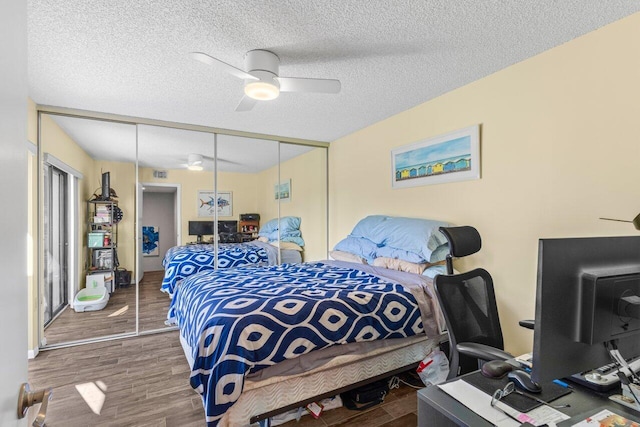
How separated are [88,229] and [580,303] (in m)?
4.75

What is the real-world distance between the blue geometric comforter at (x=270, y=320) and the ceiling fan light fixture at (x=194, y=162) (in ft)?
6.18

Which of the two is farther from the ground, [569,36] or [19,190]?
[569,36]

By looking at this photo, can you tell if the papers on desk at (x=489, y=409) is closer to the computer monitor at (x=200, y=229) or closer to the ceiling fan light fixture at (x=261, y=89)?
the ceiling fan light fixture at (x=261, y=89)

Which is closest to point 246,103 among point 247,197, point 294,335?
point 294,335

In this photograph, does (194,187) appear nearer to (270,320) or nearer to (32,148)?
(32,148)

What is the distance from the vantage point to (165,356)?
2982mm

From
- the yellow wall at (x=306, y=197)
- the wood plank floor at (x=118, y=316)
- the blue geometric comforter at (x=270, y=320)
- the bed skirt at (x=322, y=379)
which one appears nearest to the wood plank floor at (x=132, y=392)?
the bed skirt at (x=322, y=379)

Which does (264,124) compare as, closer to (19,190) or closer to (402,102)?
(402,102)

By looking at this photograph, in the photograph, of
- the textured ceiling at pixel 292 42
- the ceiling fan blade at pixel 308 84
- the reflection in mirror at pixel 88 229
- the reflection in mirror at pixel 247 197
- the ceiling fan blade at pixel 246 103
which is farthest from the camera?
the reflection in mirror at pixel 247 197

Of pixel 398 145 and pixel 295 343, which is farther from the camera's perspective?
pixel 398 145

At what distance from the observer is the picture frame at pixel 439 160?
105 inches

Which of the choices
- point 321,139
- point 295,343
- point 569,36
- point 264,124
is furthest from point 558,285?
point 321,139

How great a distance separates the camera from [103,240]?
3.86m

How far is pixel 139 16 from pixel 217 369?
2.10 metres
